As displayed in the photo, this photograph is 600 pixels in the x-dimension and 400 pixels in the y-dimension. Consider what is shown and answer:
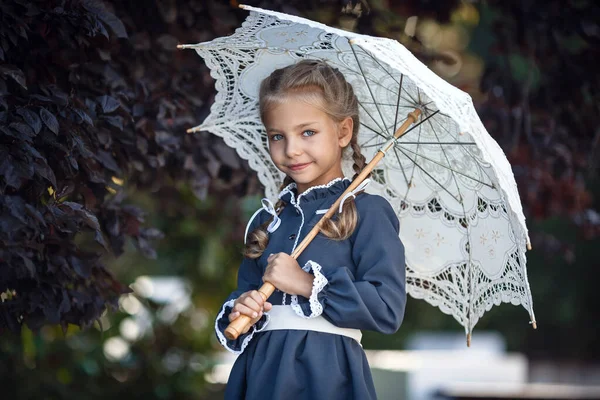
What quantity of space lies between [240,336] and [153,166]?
970 mm

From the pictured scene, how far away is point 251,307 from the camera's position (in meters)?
2.34

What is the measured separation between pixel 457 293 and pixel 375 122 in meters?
0.69

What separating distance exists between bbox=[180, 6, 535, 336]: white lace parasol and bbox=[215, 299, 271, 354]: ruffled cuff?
0.74m

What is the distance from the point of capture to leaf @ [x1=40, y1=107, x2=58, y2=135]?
236 cm

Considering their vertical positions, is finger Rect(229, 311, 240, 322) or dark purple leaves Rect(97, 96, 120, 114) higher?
dark purple leaves Rect(97, 96, 120, 114)

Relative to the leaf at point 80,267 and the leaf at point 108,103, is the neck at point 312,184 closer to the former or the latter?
the leaf at point 108,103

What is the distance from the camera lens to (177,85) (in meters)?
3.43

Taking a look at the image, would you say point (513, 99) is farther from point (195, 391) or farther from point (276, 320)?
point (195, 391)

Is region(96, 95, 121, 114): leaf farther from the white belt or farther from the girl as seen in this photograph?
the white belt

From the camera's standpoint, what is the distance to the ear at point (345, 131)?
8.82 ft

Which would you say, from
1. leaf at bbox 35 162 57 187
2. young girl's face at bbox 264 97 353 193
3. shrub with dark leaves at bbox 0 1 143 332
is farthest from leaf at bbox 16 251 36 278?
young girl's face at bbox 264 97 353 193

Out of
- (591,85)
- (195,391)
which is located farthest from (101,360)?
(591,85)

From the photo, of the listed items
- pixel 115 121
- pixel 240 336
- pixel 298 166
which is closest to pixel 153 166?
pixel 115 121

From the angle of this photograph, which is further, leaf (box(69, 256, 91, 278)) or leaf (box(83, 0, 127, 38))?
leaf (box(69, 256, 91, 278))
